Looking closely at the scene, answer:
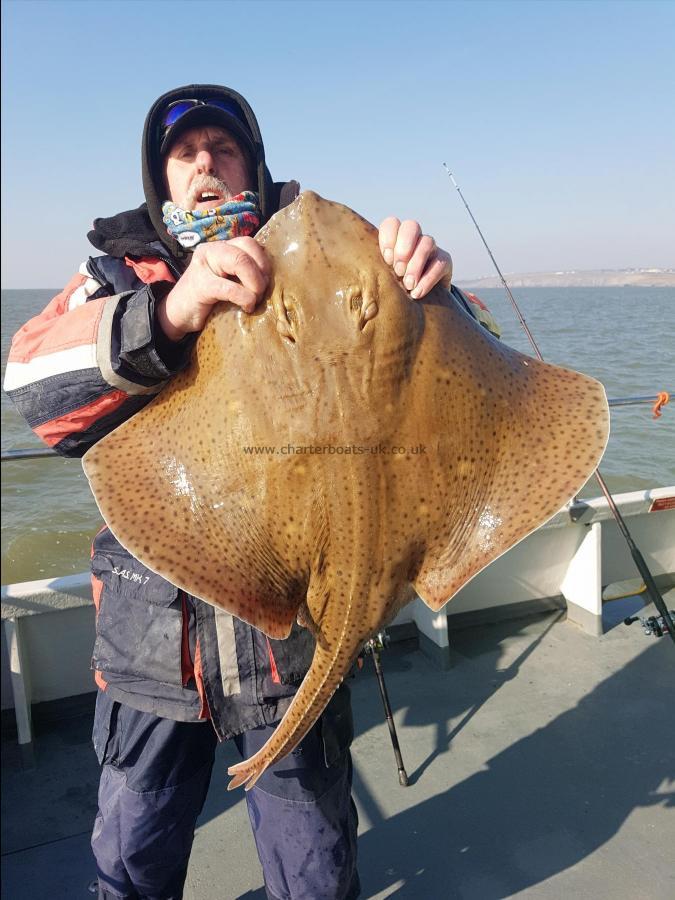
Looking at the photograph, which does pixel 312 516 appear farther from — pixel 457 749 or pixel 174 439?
pixel 457 749

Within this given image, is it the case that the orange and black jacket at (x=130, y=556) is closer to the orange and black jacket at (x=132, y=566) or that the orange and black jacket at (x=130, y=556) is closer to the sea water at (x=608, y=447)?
the orange and black jacket at (x=132, y=566)

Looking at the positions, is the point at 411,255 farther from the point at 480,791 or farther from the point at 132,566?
the point at 480,791

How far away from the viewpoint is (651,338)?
23.6 ft

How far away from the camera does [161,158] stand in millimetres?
2779

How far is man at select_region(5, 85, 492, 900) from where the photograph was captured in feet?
6.74

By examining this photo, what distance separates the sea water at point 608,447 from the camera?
6.47 m

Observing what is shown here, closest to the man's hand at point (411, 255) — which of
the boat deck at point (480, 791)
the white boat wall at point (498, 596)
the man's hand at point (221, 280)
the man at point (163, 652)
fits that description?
the man's hand at point (221, 280)

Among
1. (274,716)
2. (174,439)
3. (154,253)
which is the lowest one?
(274,716)

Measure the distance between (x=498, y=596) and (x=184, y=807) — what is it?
368 centimetres

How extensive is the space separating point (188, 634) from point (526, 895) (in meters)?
2.18

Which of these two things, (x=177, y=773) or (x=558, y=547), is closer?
(x=177, y=773)

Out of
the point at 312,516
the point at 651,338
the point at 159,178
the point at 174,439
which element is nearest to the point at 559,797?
the point at 312,516

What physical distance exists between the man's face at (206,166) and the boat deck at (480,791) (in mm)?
3234

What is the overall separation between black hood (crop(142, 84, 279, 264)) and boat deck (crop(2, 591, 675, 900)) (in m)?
3.08
